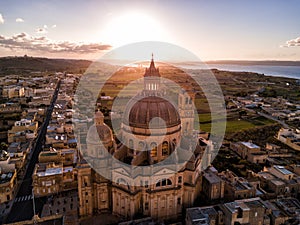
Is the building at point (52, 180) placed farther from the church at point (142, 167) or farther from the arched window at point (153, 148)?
the arched window at point (153, 148)

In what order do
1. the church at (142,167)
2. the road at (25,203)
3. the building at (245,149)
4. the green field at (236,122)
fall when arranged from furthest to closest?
the green field at (236,122)
the building at (245,149)
the road at (25,203)
the church at (142,167)

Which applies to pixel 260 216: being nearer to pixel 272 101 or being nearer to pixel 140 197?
pixel 140 197

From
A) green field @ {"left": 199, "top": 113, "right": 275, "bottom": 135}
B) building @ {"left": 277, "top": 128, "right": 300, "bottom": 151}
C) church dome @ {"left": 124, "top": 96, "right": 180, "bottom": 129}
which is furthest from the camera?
green field @ {"left": 199, "top": 113, "right": 275, "bottom": 135}

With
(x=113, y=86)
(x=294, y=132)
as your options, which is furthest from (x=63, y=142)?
(x=113, y=86)

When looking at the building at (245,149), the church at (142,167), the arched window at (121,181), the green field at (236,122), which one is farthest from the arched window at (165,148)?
the green field at (236,122)

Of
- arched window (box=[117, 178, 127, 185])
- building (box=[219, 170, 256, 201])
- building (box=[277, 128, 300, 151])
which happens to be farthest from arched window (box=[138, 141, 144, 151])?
building (box=[277, 128, 300, 151])

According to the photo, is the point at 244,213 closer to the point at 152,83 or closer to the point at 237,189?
the point at 237,189

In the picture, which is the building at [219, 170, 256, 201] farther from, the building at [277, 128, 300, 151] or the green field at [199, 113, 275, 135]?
the green field at [199, 113, 275, 135]
